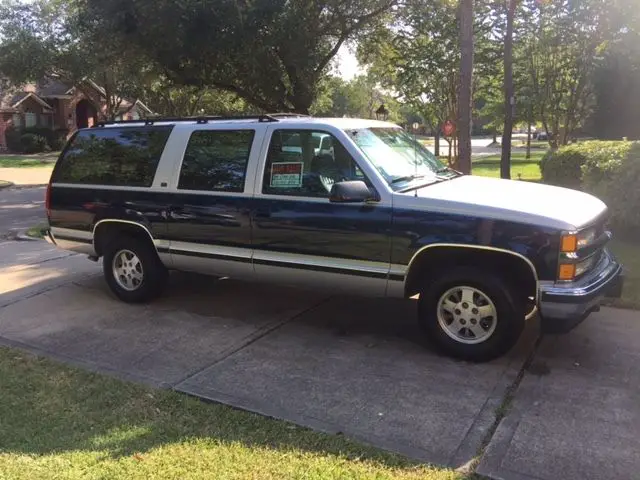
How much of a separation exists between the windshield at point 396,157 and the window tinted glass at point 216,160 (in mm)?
1044

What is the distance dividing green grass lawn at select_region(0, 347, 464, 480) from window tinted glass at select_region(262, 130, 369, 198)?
78.0 inches

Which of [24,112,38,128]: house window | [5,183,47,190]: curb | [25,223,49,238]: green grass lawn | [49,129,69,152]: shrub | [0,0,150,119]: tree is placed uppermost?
[0,0,150,119]: tree

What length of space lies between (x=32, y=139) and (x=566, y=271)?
45.1 meters

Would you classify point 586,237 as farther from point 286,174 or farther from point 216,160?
point 216,160

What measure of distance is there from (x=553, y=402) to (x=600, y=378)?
0.61 metres

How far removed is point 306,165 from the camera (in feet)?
17.3

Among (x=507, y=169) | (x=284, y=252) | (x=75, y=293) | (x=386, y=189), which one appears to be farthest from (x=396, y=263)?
(x=507, y=169)

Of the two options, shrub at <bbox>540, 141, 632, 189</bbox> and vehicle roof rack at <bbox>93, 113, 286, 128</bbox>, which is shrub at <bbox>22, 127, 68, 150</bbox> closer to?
shrub at <bbox>540, 141, 632, 189</bbox>

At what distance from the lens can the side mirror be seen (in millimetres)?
4727

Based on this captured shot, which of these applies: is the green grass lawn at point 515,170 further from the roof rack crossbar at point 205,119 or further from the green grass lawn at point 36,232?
the roof rack crossbar at point 205,119

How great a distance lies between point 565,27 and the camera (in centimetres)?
1956

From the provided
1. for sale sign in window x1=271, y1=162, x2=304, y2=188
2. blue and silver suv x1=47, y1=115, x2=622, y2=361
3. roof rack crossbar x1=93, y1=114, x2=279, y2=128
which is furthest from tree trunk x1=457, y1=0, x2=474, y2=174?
for sale sign in window x1=271, y1=162, x2=304, y2=188

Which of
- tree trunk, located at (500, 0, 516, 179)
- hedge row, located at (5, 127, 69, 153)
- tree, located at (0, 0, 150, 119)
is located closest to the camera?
tree trunk, located at (500, 0, 516, 179)

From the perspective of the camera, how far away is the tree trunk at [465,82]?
28.6 feet
